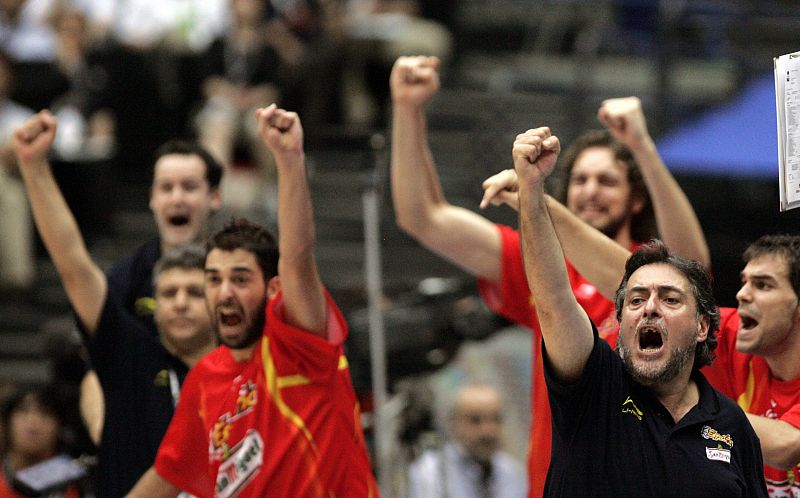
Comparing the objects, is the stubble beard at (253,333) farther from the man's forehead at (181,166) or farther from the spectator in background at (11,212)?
the spectator in background at (11,212)

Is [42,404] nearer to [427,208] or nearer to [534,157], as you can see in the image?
[427,208]

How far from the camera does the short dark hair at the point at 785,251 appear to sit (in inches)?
203

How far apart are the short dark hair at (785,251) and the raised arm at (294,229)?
1.58 m

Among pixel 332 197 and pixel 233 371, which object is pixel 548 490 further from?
pixel 332 197

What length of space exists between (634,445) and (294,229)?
1.53 metres

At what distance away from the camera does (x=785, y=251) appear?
5191mm

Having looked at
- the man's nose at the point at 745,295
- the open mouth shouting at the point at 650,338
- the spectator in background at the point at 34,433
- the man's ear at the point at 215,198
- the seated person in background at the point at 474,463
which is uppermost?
the man's ear at the point at 215,198

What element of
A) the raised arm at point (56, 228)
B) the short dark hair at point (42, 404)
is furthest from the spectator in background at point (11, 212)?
the raised arm at point (56, 228)

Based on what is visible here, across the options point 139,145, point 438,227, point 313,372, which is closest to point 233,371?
point 313,372

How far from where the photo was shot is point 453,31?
1412cm

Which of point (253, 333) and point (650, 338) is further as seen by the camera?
point (253, 333)

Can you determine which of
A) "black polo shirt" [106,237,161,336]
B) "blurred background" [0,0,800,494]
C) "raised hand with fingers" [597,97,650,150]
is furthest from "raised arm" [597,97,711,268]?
"blurred background" [0,0,800,494]

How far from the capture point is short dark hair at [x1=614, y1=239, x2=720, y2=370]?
4.59 m

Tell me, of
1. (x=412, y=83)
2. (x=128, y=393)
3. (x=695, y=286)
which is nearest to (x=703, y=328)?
(x=695, y=286)
